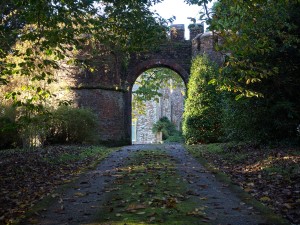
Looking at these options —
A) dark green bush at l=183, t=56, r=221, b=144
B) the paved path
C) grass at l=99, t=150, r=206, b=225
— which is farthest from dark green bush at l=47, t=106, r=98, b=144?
grass at l=99, t=150, r=206, b=225

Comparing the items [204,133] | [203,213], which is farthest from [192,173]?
[204,133]

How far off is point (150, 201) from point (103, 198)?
87cm

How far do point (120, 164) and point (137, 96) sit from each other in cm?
1963

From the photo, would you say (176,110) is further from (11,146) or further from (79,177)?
(79,177)

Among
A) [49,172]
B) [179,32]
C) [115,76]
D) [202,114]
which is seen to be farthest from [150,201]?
[179,32]

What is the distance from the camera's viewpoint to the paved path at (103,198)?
15.5ft

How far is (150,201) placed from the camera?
220 inches

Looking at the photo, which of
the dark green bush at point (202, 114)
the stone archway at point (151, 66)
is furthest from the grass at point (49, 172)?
the stone archway at point (151, 66)

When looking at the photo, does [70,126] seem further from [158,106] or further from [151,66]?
[158,106]

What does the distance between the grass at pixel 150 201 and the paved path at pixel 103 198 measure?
0.60 ft

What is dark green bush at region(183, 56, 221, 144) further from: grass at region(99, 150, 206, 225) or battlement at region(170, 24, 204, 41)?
grass at region(99, 150, 206, 225)

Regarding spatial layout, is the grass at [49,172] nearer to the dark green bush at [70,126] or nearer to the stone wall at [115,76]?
the dark green bush at [70,126]

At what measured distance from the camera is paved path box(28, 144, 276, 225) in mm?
4715

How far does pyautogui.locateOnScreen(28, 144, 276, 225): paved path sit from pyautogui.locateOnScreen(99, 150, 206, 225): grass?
0.18 meters
